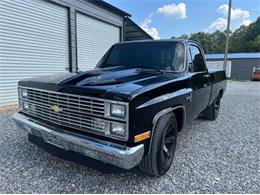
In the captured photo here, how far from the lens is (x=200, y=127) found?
477 centimetres

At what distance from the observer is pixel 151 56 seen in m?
3.44

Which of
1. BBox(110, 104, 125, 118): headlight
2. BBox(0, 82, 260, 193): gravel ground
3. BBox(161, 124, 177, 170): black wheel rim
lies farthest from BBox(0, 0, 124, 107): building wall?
BBox(161, 124, 177, 170): black wheel rim

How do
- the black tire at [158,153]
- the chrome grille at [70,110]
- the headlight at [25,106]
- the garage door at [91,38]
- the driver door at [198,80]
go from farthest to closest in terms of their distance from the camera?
the garage door at [91,38], the driver door at [198,80], the headlight at [25,106], the black tire at [158,153], the chrome grille at [70,110]

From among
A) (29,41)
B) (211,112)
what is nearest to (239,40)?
(211,112)

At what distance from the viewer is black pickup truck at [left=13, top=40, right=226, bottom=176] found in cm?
195

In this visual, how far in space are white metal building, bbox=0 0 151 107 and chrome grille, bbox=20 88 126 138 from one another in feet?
15.7

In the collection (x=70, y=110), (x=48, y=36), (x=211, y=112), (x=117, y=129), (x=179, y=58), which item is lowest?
(x=211, y=112)

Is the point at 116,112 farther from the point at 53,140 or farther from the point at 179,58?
the point at 179,58

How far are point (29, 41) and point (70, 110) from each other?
6038mm

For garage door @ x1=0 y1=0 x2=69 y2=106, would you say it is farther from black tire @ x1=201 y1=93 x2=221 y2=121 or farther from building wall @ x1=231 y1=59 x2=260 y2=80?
building wall @ x1=231 y1=59 x2=260 y2=80

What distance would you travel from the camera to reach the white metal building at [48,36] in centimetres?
647

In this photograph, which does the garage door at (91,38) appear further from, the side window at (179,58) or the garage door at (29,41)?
the side window at (179,58)

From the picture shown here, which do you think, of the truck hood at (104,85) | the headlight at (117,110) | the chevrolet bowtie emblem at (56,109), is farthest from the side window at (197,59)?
the chevrolet bowtie emblem at (56,109)

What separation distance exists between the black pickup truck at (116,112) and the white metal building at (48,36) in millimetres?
4506
